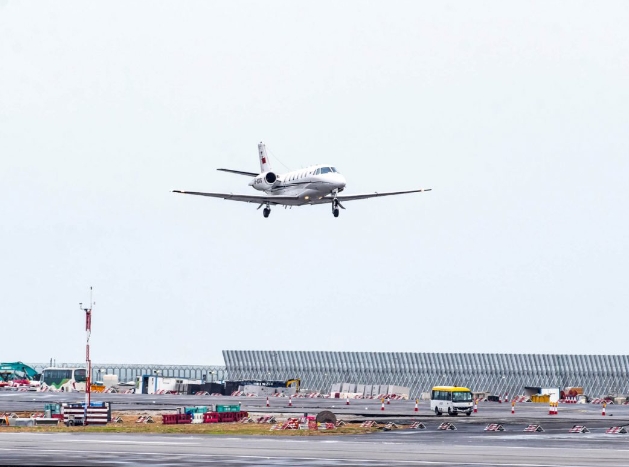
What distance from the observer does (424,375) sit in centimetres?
19550

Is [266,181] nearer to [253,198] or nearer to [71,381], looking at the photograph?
[253,198]

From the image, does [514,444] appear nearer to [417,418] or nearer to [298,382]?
[417,418]

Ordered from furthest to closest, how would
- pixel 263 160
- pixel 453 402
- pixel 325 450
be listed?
1. pixel 263 160
2. pixel 453 402
3. pixel 325 450

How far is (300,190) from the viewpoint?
334 ft

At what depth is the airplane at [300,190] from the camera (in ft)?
326

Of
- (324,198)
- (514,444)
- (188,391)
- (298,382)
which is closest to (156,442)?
(514,444)

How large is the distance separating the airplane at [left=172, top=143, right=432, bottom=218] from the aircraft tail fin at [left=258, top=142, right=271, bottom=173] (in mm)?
16874

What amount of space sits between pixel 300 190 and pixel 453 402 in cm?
2170

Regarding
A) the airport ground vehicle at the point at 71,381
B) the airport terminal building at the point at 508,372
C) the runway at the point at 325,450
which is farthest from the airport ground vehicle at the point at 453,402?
the airport ground vehicle at the point at 71,381

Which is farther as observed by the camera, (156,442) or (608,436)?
(608,436)

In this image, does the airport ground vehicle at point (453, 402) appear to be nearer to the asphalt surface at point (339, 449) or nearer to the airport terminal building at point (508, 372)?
the asphalt surface at point (339, 449)

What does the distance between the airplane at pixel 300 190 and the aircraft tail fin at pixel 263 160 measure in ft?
55.4

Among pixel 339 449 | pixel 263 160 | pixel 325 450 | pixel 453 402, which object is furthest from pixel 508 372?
pixel 325 450

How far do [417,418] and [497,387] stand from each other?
96.2 m
